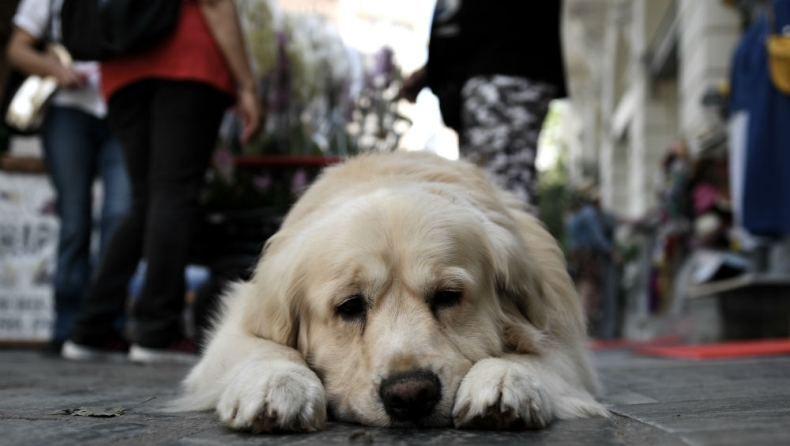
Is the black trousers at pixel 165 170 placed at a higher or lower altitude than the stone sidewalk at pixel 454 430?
higher

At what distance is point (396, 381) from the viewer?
1893mm

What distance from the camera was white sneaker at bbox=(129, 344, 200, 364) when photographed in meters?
3.96

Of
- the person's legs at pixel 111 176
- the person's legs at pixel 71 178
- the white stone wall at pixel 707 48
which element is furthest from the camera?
the white stone wall at pixel 707 48

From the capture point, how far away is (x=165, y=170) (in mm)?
3861

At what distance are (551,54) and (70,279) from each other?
10.9ft

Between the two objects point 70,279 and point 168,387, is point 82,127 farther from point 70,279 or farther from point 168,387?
point 168,387

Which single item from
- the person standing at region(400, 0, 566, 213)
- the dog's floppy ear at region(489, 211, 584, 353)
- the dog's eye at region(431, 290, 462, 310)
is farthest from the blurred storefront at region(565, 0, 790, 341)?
the dog's eye at region(431, 290, 462, 310)

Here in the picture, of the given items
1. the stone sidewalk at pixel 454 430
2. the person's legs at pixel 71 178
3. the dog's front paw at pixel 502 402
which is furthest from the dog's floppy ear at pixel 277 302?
the person's legs at pixel 71 178

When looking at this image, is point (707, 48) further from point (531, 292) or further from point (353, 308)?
point (353, 308)

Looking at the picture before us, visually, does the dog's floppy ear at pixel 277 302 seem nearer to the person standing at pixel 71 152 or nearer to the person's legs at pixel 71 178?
the person standing at pixel 71 152

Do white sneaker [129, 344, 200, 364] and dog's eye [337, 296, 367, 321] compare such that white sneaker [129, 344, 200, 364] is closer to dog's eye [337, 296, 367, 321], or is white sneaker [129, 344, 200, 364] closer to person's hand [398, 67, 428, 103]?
person's hand [398, 67, 428, 103]

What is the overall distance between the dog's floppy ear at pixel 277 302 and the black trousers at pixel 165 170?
1.39 m

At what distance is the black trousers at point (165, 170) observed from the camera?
12.6ft

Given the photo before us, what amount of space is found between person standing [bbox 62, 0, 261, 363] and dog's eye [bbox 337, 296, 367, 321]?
1916mm
